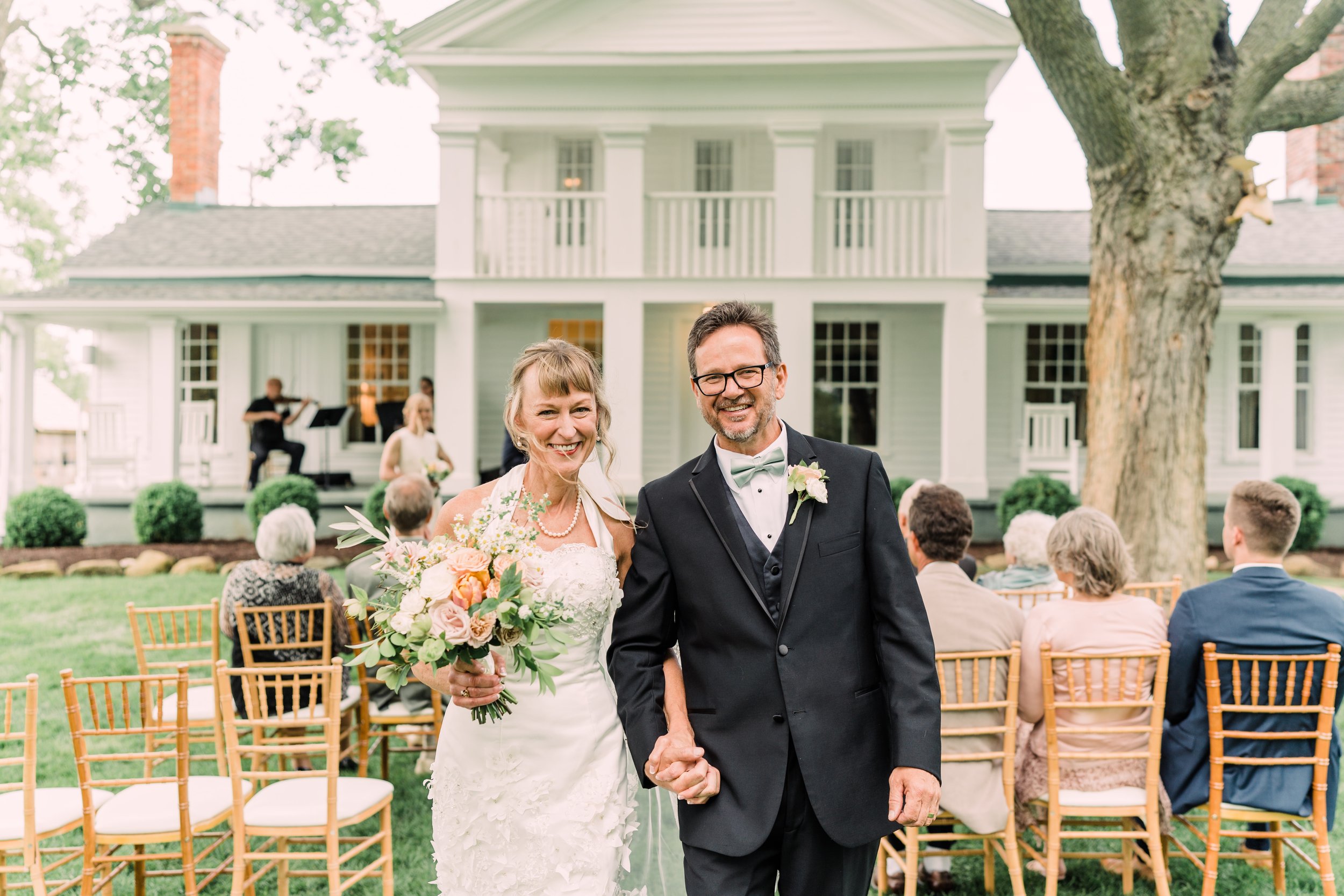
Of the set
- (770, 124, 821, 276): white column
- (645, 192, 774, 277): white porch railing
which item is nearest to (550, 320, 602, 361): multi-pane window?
(645, 192, 774, 277): white porch railing

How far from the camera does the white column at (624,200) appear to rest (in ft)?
47.2

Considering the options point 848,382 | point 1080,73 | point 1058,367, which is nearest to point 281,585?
point 1080,73

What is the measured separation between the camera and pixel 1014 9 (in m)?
6.74

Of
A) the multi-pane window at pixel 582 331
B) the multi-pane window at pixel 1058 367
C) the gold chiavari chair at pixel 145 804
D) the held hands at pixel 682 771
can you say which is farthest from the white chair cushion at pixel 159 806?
the multi-pane window at pixel 1058 367

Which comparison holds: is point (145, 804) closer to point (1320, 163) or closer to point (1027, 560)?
point (1027, 560)

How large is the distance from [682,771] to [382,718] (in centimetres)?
334

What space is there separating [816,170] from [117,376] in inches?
496

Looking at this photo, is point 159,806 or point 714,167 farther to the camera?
point 714,167

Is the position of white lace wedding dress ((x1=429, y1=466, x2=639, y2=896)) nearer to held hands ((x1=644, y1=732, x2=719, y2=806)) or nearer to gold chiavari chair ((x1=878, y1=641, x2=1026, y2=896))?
held hands ((x1=644, y1=732, x2=719, y2=806))

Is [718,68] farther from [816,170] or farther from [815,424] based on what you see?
[815,424]

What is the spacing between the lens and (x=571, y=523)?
3146mm

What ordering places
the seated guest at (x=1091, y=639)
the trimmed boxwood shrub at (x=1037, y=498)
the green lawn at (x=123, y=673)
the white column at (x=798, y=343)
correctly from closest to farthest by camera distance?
the seated guest at (x=1091, y=639)
the green lawn at (x=123, y=673)
the trimmed boxwood shrub at (x=1037, y=498)
the white column at (x=798, y=343)

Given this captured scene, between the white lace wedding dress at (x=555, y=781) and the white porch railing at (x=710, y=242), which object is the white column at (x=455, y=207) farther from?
the white lace wedding dress at (x=555, y=781)

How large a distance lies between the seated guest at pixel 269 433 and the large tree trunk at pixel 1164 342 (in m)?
11.9
